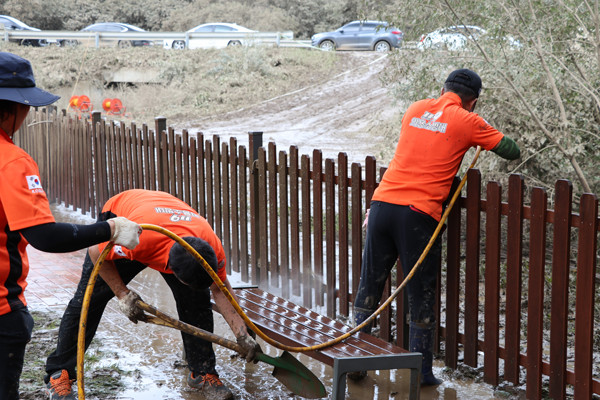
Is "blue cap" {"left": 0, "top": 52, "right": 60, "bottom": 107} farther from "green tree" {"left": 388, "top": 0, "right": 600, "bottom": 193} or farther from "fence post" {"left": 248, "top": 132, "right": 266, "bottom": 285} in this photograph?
"green tree" {"left": 388, "top": 0, "right": 600, "bottom": 193}

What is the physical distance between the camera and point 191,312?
159 inches

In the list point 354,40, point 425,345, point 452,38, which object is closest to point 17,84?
point 425,345

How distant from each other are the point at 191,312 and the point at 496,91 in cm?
377

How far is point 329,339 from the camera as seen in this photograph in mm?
3908

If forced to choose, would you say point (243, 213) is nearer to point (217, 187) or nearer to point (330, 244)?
point (217, 187)

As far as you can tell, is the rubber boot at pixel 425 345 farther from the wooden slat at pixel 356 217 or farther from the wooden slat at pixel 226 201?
the wooden slat at pixel 226 201

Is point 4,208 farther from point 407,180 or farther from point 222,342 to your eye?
point 407,180

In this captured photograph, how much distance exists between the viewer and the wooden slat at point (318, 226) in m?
5.30

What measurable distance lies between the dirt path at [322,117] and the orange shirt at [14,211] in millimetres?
9816

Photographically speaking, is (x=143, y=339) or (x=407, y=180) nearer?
(x=407, y=180)

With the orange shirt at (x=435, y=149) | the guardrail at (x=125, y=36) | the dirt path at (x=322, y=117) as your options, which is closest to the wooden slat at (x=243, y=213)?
the orange shirt at (x=435, y=149)

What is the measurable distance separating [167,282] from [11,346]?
128cm

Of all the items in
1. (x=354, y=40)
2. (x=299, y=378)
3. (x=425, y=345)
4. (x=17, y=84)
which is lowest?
(x=299, y=378)

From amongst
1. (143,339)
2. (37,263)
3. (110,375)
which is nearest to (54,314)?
(143,339)
